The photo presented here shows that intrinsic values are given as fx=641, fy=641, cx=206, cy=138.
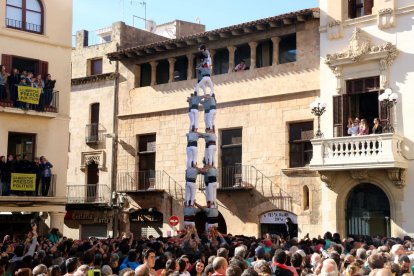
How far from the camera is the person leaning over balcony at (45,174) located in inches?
950

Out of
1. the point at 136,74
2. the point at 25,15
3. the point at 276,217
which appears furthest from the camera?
the point at 136,74

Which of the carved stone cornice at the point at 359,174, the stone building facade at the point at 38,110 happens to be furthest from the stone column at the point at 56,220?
the carved stone cornice at the point at 359,174

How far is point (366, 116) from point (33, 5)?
13.7 meters

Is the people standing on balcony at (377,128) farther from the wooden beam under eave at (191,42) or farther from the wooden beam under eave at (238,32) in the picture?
the wooden beam under eave at (191,42)

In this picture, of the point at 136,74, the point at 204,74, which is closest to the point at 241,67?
the point at 136,74

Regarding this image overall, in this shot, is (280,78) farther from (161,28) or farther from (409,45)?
(161,28)

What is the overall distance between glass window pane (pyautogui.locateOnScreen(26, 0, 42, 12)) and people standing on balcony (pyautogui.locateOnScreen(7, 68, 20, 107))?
2997 millimetres

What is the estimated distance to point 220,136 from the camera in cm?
2772

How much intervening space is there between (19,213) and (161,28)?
55.6 ft

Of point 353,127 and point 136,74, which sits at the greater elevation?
point 136,74

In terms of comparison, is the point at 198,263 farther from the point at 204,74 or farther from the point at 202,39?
the point at 202,39

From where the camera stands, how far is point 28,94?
79.1ft

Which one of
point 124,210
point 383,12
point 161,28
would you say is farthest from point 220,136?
point 161,28

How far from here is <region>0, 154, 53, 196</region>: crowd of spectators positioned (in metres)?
23.2
